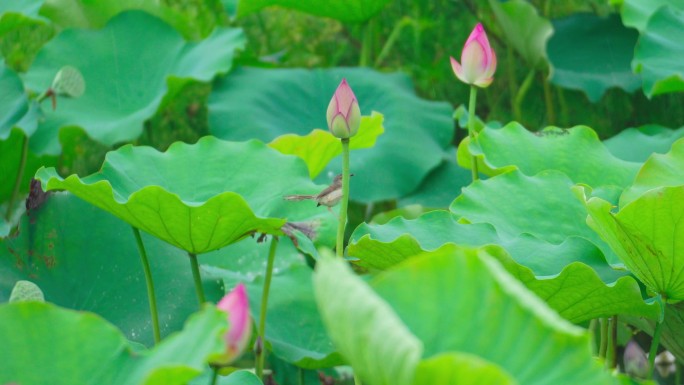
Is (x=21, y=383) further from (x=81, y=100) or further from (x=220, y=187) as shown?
(x=81, y=100)

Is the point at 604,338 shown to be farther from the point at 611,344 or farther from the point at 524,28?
the point at 524,28

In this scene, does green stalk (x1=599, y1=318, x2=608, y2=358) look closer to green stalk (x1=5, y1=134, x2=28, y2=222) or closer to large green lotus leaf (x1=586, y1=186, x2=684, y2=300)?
large green lotus leaf (x1=586, y1=186, x2=684, y2=300)

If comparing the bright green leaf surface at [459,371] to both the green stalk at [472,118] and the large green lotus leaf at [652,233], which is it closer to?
the large green lotus leaf at [652,233]

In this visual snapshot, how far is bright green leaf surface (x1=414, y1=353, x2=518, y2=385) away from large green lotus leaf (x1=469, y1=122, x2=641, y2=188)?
89 centimetres

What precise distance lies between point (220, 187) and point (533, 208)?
0.43m

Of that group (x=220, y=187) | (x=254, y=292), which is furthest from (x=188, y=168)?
(x=254, y=292)

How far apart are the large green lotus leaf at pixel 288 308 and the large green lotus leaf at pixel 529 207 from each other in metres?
0.27

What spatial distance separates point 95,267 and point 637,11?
1227 mm

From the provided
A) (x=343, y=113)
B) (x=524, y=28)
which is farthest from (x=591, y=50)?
(x=343, y=113)

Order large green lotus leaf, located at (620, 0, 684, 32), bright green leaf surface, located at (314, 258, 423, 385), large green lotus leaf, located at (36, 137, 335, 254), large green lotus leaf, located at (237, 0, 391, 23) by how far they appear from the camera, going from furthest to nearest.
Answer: large green lotus leaf, located at (237, 0, 391, 23) < large green lotus leaf, located at (620, 0, 684, 32) < large green lotus leaf, located at (36, 137, 335, 254) < bright green leaf surface, located at (314, 258, 423, 385)

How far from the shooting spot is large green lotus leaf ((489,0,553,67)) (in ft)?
8.13

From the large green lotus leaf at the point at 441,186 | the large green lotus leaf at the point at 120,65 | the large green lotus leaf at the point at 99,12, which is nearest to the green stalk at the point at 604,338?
the large green lotus leaf at the point at 441,186

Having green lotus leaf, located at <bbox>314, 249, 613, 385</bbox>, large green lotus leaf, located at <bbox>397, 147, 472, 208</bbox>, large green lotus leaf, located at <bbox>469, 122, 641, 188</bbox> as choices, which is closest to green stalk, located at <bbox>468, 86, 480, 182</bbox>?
large green lotus leaf, located at <bbox>469, 122, 641, 188</bbox>

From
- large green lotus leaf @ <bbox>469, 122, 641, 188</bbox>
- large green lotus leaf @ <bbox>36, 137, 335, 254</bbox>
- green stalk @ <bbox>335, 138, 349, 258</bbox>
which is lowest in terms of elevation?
large green lotus leaf @ <bbox>469, 122, 641, 188</bbox>
